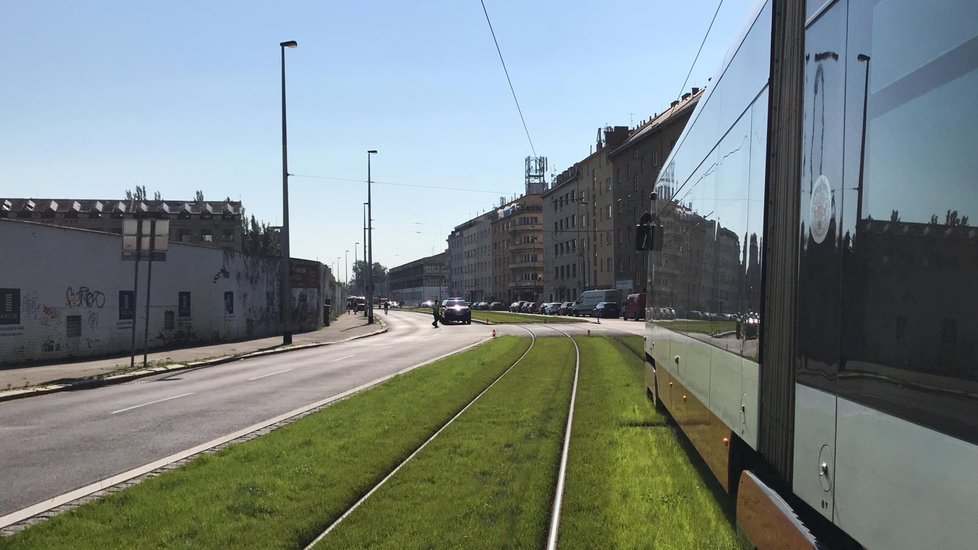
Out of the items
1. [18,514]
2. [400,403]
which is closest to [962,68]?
[18,514]

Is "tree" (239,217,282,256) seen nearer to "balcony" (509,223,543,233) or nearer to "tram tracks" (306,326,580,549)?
"balcony" (509,223,543,233)

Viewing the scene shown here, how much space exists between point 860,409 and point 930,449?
48cm

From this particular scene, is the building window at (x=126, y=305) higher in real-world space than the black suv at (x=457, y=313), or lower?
higher

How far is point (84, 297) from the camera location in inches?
933

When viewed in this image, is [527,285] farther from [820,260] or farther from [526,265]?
[820,260]

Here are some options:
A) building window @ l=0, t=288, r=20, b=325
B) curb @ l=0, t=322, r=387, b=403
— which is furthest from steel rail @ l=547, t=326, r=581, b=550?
building window @ l=0, t=288, r=20, b=325

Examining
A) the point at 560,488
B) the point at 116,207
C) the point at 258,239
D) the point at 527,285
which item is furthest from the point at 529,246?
the point at 560,488

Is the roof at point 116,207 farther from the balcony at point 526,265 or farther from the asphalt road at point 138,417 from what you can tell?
the asphalt road at point 138,417

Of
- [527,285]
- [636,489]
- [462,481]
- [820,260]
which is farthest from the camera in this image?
[527,285]

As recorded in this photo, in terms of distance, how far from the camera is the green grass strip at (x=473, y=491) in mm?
5535

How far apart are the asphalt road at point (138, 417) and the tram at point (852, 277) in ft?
19.1

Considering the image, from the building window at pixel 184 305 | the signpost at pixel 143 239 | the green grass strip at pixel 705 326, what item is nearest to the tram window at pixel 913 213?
the green grass strip at pixel 705 326

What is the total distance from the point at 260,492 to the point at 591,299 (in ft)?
217

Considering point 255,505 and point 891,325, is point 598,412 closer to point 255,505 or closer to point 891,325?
point 255,505
